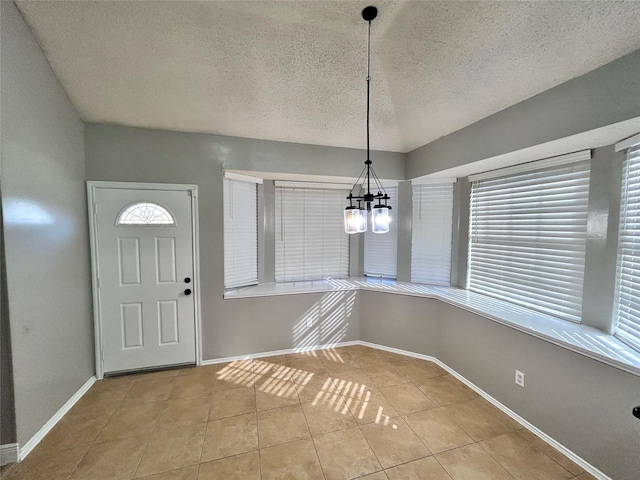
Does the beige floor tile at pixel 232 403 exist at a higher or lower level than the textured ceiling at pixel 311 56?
lower

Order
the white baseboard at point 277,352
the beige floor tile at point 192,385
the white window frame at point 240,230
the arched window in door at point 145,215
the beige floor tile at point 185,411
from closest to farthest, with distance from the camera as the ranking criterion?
the beige floor tile at point 185,411 → the beige floor tile at point 192,385 → the arched window in door at point 145,215 → the white baseboard at point 277,352 → the white window frame at point 240,230

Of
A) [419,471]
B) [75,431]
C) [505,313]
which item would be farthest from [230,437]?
[505,313]

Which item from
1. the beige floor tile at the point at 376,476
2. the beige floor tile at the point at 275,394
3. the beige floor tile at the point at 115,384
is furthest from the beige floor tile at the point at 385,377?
the beige floor tile at the point at 115,384

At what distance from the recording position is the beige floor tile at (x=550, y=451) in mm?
1743

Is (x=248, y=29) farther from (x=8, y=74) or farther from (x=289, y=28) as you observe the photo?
(x=8, y=74)

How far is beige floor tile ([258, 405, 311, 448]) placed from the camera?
6.45 ft

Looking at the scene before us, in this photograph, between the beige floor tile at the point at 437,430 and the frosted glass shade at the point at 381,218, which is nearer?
the frosted glass shade at the point at 381,218

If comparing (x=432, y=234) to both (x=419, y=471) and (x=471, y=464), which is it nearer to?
(x=471, y=464)

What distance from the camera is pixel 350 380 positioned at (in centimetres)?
274

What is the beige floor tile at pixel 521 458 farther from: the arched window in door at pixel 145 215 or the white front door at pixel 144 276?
the arched window in door at pixel 145 215

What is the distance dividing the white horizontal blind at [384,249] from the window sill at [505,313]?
0.57 feet

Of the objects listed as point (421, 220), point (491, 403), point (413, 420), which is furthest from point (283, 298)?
point (491, 403)

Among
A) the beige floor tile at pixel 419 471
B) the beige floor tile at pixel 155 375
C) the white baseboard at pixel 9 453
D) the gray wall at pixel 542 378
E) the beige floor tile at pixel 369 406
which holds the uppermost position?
the gray wall at pixel 542 378

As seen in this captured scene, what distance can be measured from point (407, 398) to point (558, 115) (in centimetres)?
270
